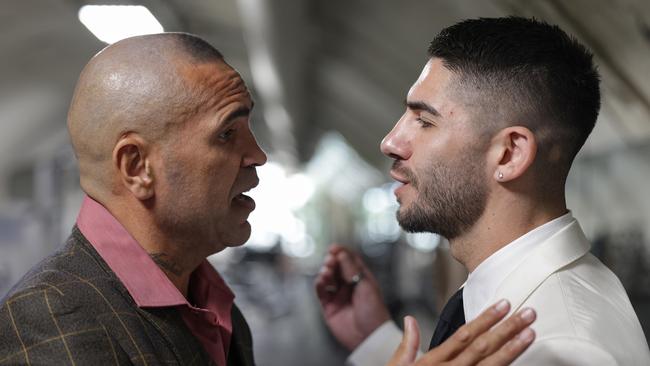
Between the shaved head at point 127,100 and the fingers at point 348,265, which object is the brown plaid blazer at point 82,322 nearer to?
the shaved head at point 127,100

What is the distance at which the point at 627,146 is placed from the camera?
17.4ft

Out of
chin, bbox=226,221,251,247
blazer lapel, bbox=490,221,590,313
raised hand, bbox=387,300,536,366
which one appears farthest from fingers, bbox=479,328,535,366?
chin, bbox=226,221,251,247

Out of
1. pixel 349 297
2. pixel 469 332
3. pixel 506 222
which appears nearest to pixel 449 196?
pixel 506 222

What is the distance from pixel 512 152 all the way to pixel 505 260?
0.94 feet

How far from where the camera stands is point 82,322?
1730 millimetres

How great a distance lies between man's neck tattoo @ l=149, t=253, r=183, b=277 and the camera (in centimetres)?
204

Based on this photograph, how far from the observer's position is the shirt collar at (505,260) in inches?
76.4

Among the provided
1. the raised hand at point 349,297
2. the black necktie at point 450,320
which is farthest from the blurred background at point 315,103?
the black necktie at point 450,320

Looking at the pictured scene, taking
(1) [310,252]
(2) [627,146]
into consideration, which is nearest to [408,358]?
(2) [627,146]

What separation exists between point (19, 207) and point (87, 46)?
3.76 m

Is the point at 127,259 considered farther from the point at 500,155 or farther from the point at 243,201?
the point at 500,155

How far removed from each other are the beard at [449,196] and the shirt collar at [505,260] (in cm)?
13

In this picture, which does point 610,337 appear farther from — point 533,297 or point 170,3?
point 170,3

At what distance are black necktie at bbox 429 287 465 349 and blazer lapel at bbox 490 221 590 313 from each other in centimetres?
23
